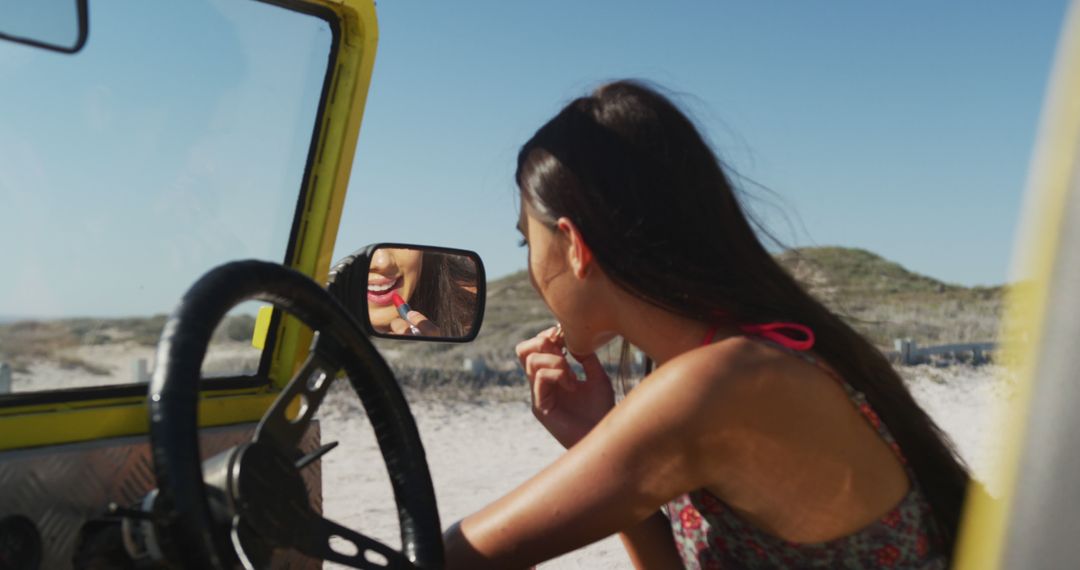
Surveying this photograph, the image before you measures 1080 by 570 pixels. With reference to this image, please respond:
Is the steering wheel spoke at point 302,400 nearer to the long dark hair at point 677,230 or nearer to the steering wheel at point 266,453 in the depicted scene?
the steering wheel at point 266,453

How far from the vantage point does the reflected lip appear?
2430 mm

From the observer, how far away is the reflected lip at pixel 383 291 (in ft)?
7.97

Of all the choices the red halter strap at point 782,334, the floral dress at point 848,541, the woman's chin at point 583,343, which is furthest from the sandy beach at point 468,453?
the red halter strap at point 782,334

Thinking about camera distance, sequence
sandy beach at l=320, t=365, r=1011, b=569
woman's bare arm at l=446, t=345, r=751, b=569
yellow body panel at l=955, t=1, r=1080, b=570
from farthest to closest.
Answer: sandy beach at l=320, t=365, r=1011, b=569 → woman's bare arm at l=446, t=345, r=751, b=569 → yellow body panel at l=955, t=1, r=1080, b=570

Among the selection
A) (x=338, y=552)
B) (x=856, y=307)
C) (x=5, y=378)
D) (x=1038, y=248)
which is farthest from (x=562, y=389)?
(x=856, y=307)

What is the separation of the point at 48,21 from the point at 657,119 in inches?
40.2

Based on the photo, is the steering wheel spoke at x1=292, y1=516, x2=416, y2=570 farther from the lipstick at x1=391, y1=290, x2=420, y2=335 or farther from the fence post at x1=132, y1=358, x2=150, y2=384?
the lipstick at x1=391, y1=290, x2=420, y2=335

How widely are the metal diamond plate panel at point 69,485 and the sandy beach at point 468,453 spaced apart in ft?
13.7

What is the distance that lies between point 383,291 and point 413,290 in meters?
0.07

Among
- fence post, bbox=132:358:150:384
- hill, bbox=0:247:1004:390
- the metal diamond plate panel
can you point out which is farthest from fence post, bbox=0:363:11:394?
fence post, bbox=132:358:150:384

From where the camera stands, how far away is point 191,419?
1.26 m

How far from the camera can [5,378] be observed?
68.7 inches

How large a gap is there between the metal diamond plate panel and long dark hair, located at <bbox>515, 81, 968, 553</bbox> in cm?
80

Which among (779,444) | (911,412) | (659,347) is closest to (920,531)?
(911,412)
